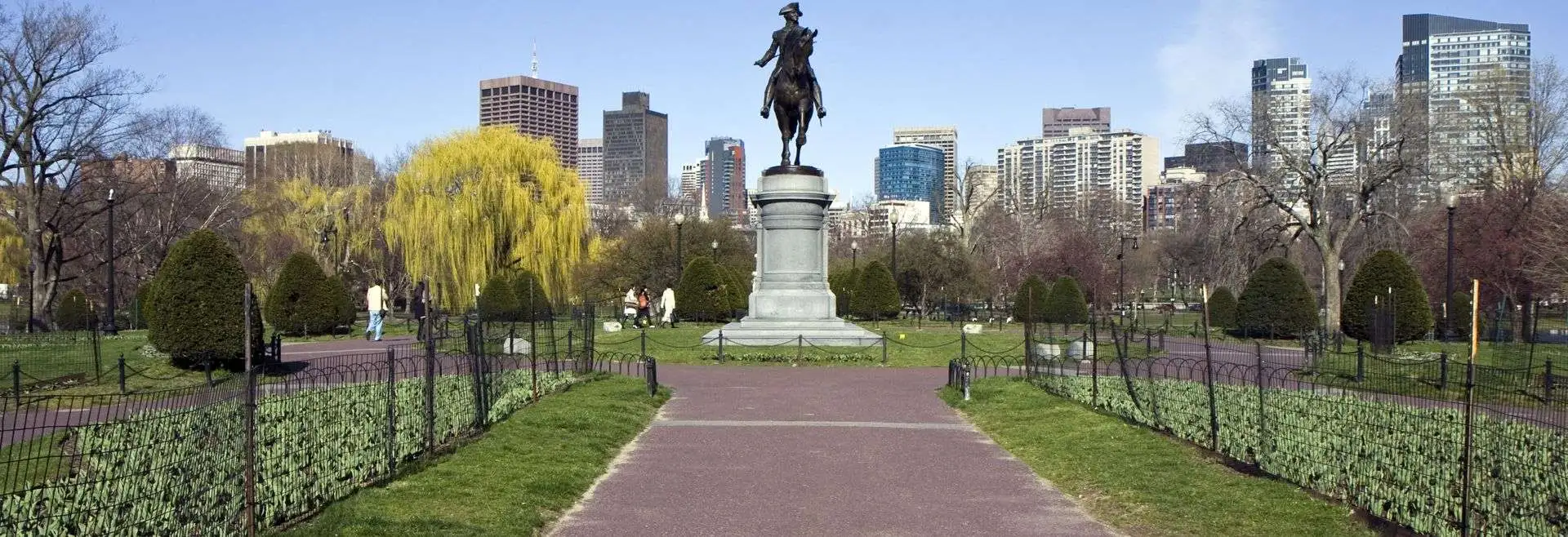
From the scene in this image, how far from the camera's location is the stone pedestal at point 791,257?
1109 inches

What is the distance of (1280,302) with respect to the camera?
3662 cm

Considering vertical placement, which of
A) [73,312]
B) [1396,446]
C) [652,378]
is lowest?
[652,378]

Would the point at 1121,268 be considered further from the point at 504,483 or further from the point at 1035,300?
A: the point at 504,483

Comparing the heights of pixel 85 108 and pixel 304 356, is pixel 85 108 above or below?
above

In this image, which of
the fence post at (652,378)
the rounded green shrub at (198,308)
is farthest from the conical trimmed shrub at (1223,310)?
the rounded green shrub at (198,308)

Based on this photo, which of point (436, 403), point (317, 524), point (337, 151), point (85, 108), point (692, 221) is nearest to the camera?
point (317, 524)

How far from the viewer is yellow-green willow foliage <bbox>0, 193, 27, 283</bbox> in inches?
2005

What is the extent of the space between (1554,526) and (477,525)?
6.87m

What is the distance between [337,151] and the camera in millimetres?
76938

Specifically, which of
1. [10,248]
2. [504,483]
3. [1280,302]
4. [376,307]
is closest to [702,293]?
[376,307]

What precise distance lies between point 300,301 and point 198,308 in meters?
15.3

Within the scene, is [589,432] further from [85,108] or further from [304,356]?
[85,108]

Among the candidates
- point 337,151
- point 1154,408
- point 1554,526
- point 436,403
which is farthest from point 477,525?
point 337,151

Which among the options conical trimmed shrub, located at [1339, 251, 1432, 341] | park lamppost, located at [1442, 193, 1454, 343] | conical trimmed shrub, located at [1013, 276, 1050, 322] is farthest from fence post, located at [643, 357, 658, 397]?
conical trimmed shrub, located at [1013, 276, 1050, 322]
